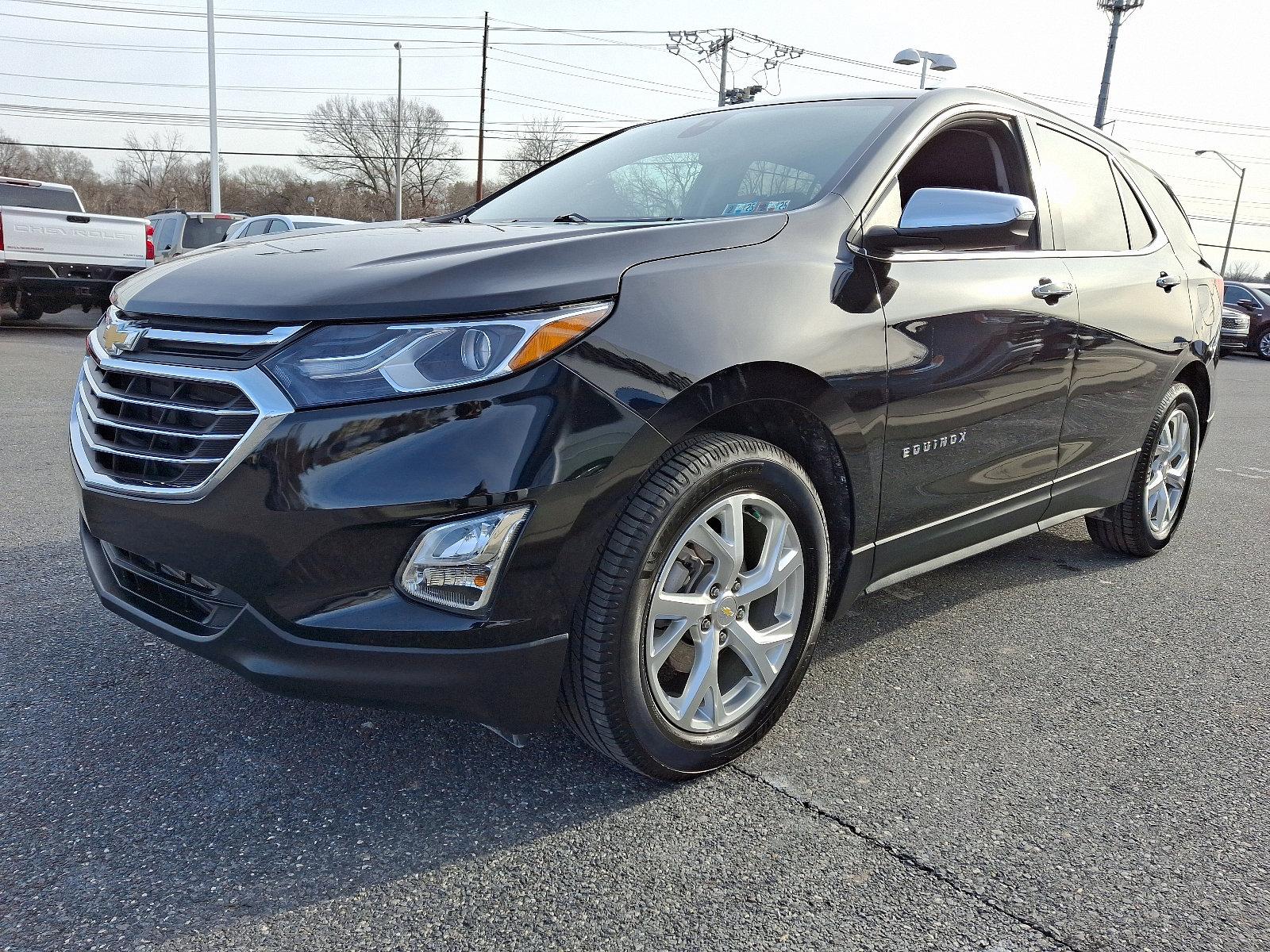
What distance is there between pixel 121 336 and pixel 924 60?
73.3ft

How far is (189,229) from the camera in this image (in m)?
16.5

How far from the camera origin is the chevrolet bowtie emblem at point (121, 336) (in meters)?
2.15

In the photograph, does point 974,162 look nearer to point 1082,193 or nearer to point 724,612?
point 1082,193

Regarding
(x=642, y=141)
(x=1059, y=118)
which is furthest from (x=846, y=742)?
(x=1059, y=118)

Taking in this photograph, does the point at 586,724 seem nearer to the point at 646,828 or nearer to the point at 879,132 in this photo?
the point at 646,828

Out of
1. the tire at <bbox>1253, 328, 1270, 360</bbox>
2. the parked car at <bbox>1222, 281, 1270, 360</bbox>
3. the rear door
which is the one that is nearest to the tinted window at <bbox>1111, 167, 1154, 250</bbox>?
the rear door

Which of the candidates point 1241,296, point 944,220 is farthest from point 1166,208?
point 1241,296

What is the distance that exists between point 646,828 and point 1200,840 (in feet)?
3.97

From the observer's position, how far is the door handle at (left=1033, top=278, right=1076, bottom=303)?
312cm

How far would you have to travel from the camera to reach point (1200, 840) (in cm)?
213

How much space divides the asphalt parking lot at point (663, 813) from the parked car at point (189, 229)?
1478 cm

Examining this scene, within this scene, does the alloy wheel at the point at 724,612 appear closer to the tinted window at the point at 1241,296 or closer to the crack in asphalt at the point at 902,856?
the crack in asphalt at the point at 902,856

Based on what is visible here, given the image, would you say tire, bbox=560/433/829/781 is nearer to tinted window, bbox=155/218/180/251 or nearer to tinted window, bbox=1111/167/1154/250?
tinted window, bbox=1111/167/1154/250

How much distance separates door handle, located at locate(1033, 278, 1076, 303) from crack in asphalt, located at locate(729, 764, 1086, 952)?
178cm
